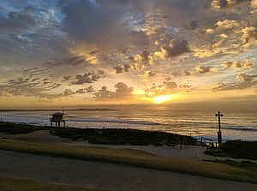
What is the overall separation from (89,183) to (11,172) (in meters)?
3.86

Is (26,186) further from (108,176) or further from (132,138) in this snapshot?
(132,138)

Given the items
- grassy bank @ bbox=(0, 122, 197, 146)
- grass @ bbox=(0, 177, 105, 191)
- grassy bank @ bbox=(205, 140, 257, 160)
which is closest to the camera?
grass @ bbox=(0, 177, 105, 191)

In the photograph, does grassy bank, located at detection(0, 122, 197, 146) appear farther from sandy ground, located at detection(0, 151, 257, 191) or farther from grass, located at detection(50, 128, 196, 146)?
sandy ground, located at detection(0, 151, 257, 191)

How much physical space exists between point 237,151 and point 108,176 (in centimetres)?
2084

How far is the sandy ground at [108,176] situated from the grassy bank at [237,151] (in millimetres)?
15907

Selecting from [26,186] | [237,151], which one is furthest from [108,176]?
[237,151]

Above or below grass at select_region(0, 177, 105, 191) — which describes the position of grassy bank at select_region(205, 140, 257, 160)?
below

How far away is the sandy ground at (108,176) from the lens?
1368 centimetres

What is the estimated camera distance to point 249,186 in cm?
1423

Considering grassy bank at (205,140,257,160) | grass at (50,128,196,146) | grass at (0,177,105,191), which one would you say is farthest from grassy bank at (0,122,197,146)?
grass at (0,177,105,191)

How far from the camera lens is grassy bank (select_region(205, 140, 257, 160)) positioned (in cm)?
2968

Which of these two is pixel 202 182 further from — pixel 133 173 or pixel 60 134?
pixel 60 134

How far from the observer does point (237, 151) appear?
3173cm

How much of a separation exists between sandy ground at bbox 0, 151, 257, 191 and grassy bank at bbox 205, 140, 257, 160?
52.2 feet
